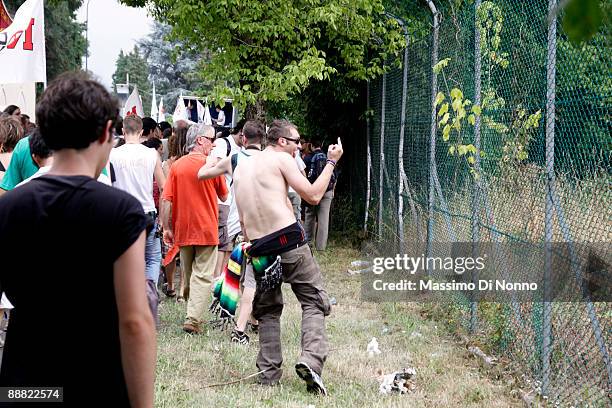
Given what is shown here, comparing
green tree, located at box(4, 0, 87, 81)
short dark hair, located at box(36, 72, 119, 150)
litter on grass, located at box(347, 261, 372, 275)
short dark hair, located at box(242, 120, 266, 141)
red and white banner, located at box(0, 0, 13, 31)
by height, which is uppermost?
green tree, located at box(4, 0, 87, 81)

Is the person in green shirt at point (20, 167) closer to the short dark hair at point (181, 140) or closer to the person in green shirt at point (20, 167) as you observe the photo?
the person in green shirt at point (20, 167)

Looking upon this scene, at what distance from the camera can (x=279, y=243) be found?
6.02 metres

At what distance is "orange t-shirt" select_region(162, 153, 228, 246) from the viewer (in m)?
8.25

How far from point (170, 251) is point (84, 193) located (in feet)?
23.9

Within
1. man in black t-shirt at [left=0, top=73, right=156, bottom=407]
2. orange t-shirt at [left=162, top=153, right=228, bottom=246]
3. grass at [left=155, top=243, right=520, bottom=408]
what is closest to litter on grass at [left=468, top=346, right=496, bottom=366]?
grass at [left=155, top=243, right=520, bottom=408]

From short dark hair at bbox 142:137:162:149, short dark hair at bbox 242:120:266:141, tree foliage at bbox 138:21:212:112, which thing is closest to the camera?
short dark hair at bbox 242:120:266:141

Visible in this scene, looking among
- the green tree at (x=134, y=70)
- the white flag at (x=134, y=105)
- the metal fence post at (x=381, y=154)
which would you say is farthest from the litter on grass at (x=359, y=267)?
the green tree at (x=134, y=70)

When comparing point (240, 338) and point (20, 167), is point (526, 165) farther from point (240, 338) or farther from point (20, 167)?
point (20, 167)

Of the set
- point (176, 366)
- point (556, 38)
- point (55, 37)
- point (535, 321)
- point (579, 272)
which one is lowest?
point (176, 366)

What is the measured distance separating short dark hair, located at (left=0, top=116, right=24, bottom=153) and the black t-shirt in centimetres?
471

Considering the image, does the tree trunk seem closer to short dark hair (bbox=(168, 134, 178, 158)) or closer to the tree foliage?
short dark hair (bbox=(168, 134, 178, 158))

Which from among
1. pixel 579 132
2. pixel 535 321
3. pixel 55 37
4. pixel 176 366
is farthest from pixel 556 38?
pixel 55 37

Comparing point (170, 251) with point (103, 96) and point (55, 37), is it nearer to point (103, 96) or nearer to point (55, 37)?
point (103, 96)

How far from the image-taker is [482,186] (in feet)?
23.8
